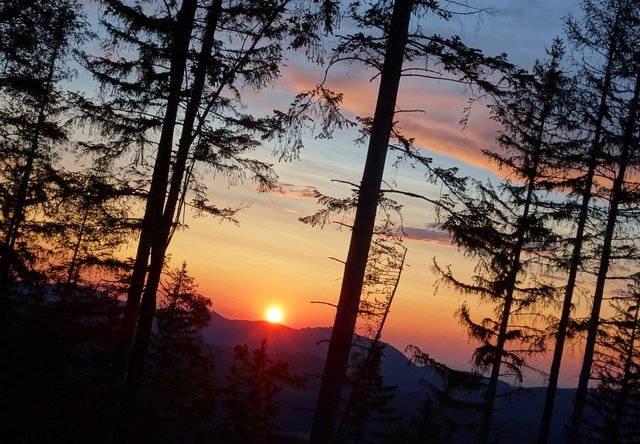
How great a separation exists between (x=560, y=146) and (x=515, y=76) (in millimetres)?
10166

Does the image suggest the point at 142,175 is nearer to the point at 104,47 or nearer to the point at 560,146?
the point at 104,47

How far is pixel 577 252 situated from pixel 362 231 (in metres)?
11.2

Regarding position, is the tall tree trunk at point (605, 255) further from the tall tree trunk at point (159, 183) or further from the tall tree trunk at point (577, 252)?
the tall tree trunk at point (159, 183)

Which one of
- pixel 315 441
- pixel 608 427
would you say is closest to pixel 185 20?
pixel 315 441

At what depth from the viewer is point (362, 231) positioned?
7953 mm

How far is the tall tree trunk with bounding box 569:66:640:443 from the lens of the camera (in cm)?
1602

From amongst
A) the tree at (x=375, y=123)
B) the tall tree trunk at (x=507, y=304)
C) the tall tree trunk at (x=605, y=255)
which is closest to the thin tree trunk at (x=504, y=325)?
the tall tree trunk at (x=507, y=304)

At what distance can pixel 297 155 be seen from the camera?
8211 millimetres

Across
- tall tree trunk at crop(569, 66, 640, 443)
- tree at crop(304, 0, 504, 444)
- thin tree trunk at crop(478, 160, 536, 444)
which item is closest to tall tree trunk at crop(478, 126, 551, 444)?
thin tree trunk at crop(478, 160, 536, 444)

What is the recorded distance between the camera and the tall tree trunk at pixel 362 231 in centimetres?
774

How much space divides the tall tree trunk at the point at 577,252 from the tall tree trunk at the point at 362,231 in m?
10.8

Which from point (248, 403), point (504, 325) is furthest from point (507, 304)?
point (248, 403)

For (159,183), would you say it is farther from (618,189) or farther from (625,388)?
(625,388)

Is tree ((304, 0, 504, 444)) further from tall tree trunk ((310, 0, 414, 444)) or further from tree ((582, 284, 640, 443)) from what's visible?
tree ((582, 284, 640, 443))
